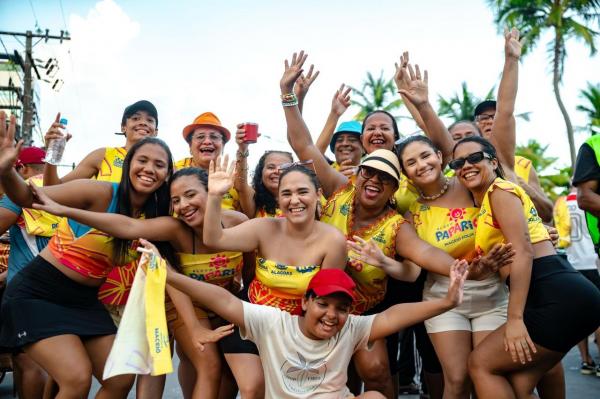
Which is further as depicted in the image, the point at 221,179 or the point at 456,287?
the point at 221,179

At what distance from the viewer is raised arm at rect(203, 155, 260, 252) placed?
3.61 meters

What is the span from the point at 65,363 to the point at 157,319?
0.80 m

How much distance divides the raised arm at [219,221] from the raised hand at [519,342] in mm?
1684

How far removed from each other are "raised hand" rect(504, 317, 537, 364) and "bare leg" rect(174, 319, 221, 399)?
6.23 ft

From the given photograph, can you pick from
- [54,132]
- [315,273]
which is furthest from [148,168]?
[315,273]

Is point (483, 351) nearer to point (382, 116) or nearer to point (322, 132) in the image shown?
point (382, 116)

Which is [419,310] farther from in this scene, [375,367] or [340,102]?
[340,102]

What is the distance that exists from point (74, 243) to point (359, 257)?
1900 millimetres

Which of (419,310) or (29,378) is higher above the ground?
(419,310)

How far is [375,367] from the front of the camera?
155 inches

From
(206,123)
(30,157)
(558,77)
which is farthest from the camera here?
(558,77)

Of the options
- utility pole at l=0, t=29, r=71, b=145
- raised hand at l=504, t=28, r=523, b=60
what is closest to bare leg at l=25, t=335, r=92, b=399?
raised hand at l=504, t=28, r=523, b=60

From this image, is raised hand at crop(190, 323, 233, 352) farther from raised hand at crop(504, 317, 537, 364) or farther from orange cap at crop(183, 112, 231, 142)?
orange cap at crop(183, 112, 231, 142)

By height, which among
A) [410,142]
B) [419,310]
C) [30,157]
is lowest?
[419,310]
